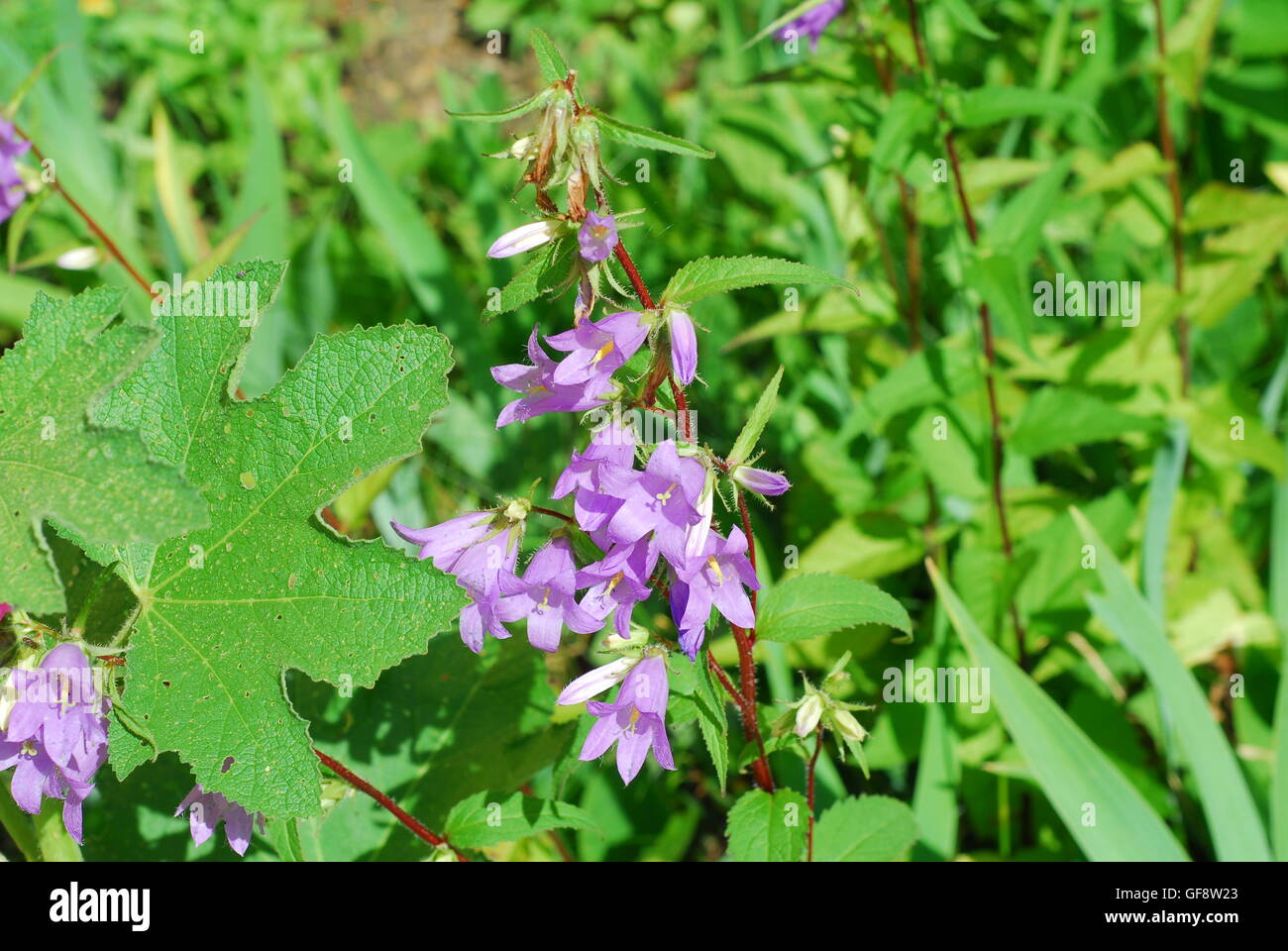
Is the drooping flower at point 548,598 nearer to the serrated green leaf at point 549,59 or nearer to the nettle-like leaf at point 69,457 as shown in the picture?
the nettle-like leaf at point 69,457

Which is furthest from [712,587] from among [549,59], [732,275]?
[549,59]

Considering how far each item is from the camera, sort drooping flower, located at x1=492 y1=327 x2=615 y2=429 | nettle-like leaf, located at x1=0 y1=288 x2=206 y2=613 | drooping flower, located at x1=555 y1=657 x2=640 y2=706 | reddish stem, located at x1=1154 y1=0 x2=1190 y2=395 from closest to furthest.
→ nettle-like leaf, located at x1=0 y1=288 x2=206 y2=613 → drooping flower, located at x1=492 y1=327 x2=615 y2=429 → drooping flower, located at x1=555 y1=657 x2=640 y2=706 → reddish stem, located at x1=1154 y1=0 x2=1190 y2=395

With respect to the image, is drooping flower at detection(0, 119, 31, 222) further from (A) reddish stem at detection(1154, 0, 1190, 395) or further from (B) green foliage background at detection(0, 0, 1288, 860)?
(A) reddish stem at detection(1154, 0, 1190, 395)

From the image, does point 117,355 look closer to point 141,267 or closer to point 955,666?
point 955,666

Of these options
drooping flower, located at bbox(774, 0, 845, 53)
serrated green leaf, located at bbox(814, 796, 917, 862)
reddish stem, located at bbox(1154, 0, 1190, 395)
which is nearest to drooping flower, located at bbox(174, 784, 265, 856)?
serrated green leaf, located at bbox(814, 796, 917, 862)

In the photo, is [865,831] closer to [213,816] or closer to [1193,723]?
[1193,723]
